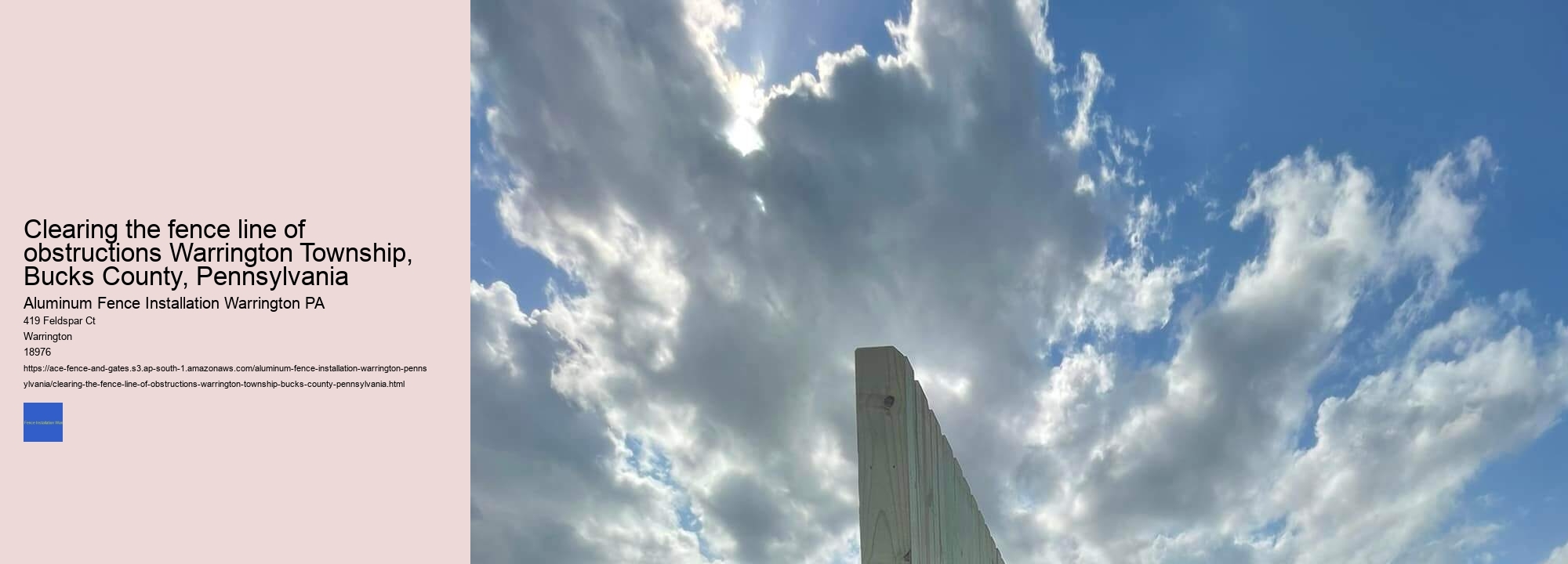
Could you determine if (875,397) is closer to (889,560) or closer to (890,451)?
(890,451)

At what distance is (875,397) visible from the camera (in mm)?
2363

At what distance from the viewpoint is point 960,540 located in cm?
334
